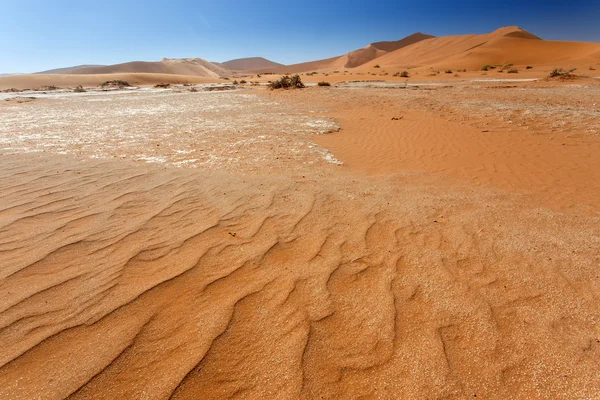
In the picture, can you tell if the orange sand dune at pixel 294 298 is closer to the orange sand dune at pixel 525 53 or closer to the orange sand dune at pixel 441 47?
the orange sand dune at pixel 525 53

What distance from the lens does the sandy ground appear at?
1617mm

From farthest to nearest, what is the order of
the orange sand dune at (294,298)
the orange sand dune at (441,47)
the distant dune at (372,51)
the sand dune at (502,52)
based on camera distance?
1. the distant dune at (372,51)
2. the orange sand dune at (441,47)
3. the sand dune at (502,52)
4. the orange sand dune at (294,298)

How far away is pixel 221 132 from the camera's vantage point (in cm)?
732

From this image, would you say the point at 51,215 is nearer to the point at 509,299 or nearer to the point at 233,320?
the point at 233,320

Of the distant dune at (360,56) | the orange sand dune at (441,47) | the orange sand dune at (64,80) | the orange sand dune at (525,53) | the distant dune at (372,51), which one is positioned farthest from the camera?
the distant dune at (360,56)

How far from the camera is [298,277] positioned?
234 centimetres

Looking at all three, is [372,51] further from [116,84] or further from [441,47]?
[116,84]

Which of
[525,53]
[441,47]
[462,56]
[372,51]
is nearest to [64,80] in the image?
[462,56]

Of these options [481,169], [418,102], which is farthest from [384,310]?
[418,102]

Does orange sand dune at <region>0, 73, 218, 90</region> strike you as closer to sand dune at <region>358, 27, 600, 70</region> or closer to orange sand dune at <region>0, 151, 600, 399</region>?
Answer: sand dune at <region>358, 27, 600, 70</region>

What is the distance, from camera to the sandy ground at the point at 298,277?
1.62 meters

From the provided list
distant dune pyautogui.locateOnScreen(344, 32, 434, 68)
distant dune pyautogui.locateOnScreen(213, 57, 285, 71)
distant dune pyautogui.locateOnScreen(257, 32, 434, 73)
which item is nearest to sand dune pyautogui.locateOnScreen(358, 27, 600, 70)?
distant dune pyautogui.locateOnScreen(344, 32, 434, 68)

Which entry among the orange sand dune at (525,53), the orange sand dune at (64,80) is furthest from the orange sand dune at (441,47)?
the orange sand dune at (64,80)

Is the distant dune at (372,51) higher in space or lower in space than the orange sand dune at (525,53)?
higher
